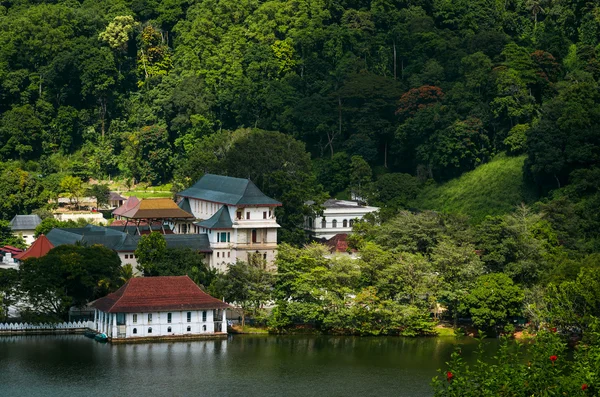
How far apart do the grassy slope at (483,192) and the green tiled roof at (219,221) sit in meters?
13.2

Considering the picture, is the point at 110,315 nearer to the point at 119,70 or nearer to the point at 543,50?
the point at 543,50

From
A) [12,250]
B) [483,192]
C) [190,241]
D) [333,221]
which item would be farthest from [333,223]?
[12,250]

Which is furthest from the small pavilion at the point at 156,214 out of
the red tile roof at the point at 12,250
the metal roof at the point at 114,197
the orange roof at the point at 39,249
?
the metal roof at the point at 114,197

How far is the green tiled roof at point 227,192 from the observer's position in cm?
6894

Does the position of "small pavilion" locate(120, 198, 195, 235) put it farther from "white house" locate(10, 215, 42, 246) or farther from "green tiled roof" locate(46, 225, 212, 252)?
"white house" locate(10, 215, 42, 246)

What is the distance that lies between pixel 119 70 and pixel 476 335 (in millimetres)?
49248

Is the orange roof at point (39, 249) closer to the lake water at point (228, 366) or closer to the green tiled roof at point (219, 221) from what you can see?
the green tiled roof at point (219, 221)

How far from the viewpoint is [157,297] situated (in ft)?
193

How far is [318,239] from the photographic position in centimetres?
7644

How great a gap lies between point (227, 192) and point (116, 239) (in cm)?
703

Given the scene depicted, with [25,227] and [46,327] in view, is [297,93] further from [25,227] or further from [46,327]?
[46,327]

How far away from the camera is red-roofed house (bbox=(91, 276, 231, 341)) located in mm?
58375

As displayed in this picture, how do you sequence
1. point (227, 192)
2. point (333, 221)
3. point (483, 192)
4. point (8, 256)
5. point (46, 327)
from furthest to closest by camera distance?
1. point (333, 221)
2. point (483, 192)
3. point (8, 256)
4. point (227, 192)
5. point (46, 327)

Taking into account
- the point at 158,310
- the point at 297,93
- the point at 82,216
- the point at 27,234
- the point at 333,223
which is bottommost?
the point at 158,310
